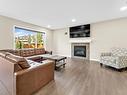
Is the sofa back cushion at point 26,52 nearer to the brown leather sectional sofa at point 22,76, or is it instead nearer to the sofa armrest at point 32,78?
the brown leather sectional sofa at point 22,76

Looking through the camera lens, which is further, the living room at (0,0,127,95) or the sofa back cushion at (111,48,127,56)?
the sofa back cushion at (111,48,127,56)

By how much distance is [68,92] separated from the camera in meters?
2.19

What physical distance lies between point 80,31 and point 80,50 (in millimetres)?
1394

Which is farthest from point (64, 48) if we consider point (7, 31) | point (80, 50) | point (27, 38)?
point (7, 31)

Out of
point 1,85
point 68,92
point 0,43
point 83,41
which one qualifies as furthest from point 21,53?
point 83,41

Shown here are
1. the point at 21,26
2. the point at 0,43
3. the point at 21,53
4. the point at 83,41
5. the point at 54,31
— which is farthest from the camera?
the point at 54,31

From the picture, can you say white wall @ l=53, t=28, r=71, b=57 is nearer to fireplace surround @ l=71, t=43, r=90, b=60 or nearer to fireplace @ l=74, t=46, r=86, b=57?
fireplace surround @ l=71, t=43, r=90, b=60

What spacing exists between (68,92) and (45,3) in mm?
2794

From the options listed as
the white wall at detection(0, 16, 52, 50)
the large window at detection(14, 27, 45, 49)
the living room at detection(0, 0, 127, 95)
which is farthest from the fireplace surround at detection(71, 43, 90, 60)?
the white wall at detection(0, 16, 52, 50)

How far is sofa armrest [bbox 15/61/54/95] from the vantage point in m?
1.77

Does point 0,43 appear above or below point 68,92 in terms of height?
above

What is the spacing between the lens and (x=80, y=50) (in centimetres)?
680

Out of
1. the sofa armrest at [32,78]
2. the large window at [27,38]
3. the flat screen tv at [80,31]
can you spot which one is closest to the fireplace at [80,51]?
the flat screen tv at [80,31]

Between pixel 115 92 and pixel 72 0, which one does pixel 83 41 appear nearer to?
pixel 72 0
